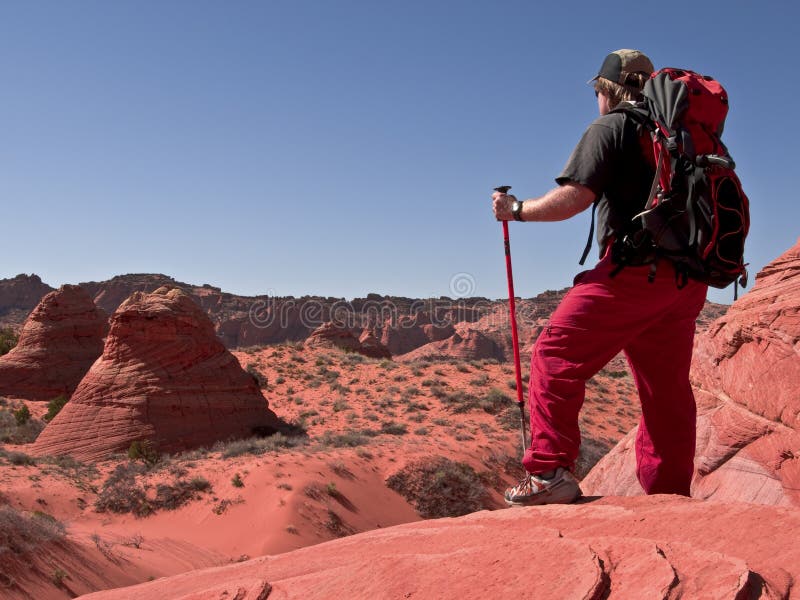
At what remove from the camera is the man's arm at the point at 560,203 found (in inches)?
109

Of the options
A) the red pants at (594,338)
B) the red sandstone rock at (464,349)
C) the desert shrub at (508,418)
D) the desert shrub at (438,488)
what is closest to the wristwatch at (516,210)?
the red pants at (594,338)

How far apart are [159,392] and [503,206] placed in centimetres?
1368

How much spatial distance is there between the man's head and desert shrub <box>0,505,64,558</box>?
8.03 metres

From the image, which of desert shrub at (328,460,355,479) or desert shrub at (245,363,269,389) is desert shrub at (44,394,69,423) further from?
desert shrub at (328,460,355,479)

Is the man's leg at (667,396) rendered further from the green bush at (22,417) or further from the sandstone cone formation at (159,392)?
the green bush at (22,417)

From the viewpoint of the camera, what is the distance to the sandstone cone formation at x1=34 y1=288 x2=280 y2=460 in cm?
1470

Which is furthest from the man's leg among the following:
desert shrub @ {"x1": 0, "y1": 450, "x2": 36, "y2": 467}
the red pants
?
desert shrub @ {"x1": 0, "y1": 450, "x2": 36, "y2": 467}

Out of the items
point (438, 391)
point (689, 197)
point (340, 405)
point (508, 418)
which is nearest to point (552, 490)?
point (689, 197)

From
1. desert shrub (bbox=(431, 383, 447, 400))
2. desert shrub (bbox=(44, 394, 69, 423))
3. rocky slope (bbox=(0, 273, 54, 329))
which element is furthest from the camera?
rocky slope (bbox=(0, 273, 54, 329))

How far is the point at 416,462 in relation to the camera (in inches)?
575

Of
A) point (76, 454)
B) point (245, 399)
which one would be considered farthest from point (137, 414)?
point (245, 399)

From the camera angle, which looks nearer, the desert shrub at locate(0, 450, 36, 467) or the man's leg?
the man's leg

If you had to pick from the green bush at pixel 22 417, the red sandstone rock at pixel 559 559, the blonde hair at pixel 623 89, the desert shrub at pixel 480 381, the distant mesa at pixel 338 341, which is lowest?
the green bush at pixel 22 417

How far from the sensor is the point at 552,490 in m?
2.82
